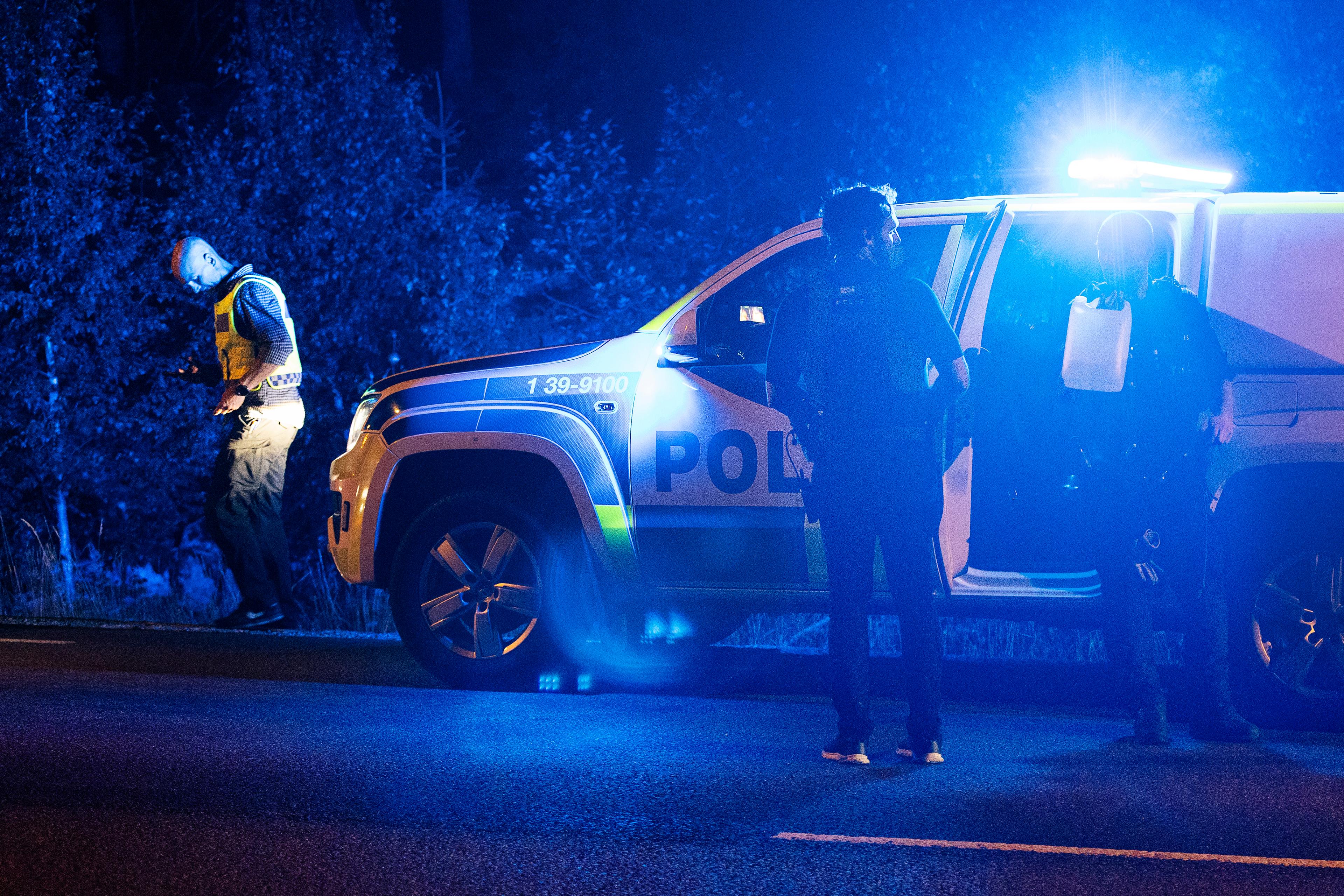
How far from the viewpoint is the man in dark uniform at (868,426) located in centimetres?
540

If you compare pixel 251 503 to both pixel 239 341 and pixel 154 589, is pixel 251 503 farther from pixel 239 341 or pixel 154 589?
pixel 154 589

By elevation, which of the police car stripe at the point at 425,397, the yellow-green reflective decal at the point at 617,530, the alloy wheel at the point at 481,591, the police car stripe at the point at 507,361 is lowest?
the alloy wheel at the point at 481,591

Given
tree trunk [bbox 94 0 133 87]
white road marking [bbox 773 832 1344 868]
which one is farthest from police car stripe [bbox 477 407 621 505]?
tree trunk [bbox 94 0 133 87]

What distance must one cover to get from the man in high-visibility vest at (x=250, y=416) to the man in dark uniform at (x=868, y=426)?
4396 millimetres

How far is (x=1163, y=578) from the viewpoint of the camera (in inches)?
234

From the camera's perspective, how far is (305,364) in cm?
1303

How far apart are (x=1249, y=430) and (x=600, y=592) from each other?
2.86 meters

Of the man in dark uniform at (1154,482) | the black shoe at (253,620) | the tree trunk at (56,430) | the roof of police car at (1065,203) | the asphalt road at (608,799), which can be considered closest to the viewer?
the asphalt road at (608,799)

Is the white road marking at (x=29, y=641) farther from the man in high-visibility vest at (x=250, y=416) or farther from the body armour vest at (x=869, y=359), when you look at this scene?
the body armour vest at (x=869, y=359)

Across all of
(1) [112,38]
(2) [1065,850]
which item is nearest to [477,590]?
(2) [1065,850]

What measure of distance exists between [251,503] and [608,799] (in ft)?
16.0

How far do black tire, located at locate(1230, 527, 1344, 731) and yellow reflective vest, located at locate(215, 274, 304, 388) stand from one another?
554cm

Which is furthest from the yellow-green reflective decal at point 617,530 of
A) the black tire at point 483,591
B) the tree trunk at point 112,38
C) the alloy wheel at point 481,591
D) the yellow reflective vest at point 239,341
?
the tree trunk at point 112,38

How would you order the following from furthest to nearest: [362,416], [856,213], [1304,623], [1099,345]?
1. [362,416]
2. [1304,623]
3. [1099,345]
4. [856,213]
